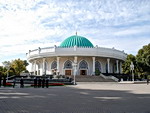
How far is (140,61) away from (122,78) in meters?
6.50

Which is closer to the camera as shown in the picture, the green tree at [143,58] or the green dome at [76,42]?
the green tree at [143,58]

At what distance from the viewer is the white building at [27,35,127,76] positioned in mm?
→ 48188

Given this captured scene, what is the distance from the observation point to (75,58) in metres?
48.3

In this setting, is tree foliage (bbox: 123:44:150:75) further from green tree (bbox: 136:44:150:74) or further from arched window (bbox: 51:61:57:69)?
arched window (bbox: 51:61:57:69)

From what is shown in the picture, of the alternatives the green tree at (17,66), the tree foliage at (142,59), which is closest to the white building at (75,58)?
the tree foliage at (142,59)

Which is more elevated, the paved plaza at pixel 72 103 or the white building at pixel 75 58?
the white building at pixel 75 58

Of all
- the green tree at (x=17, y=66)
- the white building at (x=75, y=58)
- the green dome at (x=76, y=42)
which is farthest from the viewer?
the green tree at (x=17, y=66)

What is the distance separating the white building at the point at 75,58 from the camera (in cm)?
4819

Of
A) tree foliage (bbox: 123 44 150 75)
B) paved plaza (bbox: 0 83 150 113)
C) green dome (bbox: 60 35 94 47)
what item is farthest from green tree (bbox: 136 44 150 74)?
paved plaza (bbox: 0 83 150 113)

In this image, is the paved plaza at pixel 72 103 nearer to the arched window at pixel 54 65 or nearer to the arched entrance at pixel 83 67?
the arched entrance at pixel 83 67

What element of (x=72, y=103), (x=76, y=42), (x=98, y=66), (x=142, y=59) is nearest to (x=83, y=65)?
(x=98, y=66)

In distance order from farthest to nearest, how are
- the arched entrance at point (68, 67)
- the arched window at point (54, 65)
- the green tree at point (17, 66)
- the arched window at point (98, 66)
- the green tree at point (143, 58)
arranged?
the green tree at point (17, 66), the arched window at point (98, 66), the arched window at point (54, 65), the arched entrance at point (68, 67), the green tree at point (143, 58)

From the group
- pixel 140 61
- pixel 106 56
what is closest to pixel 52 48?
pixel 106 56

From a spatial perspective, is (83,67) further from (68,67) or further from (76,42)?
(76,42)
